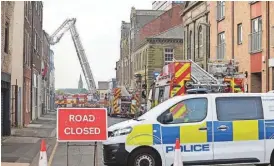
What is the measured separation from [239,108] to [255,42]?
1603cm

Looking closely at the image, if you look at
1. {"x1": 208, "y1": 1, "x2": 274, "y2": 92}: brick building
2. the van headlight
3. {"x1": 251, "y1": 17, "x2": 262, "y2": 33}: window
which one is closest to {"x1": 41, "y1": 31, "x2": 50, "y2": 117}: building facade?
{"x1": 208, "y1": 1, "x2": 274, "y2": 92}: brick building

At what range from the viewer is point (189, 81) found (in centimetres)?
1702

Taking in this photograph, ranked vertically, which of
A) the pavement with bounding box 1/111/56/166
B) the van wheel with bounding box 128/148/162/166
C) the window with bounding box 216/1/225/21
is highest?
the window with bounding box 216/1/225/21

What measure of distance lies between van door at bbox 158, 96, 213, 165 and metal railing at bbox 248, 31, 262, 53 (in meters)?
15.4

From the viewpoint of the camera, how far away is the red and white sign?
970 cm

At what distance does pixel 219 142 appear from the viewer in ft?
36.1

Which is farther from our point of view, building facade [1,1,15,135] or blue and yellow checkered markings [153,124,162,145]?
building facade [1,1,15,135]

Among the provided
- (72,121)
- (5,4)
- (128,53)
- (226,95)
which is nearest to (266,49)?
(5,4)

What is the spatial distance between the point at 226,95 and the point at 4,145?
9.95 m

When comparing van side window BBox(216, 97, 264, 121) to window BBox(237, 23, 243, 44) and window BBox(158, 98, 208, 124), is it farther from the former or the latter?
window BBox(237, 23, 243, 44)

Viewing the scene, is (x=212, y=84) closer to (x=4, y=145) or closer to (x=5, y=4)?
(x=4, y=145)

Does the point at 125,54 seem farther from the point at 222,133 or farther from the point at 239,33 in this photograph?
the point at 222,133

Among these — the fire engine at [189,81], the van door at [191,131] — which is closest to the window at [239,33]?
the fire engine at [189,81]

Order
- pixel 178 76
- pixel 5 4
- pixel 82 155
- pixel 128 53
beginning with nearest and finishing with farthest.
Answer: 1. pixel 82 155
2. pixel 178 76
3. pixel 5 4
4. pixel 128 53
